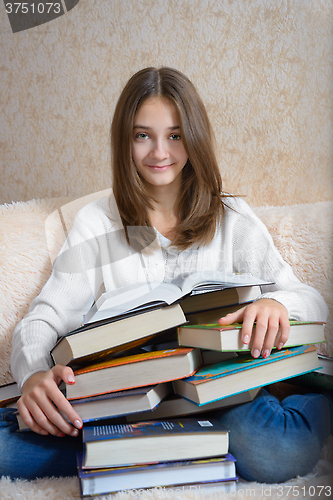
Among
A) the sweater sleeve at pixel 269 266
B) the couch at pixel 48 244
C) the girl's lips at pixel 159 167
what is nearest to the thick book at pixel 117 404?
the sweater sleeve at pixel 269 266

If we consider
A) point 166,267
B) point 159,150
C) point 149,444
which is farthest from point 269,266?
point 149,444

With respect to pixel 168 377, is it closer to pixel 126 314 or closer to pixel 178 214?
pixel 126 314

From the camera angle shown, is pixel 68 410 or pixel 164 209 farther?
pixel 164 209

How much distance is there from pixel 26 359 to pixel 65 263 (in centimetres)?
22

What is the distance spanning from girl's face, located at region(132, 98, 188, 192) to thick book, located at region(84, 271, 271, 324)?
0.29m

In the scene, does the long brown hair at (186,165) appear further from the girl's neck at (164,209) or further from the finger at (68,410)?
the finger at (68,410)

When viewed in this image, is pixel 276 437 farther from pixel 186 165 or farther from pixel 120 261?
pixel 186 165

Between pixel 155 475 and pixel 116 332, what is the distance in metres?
0.16

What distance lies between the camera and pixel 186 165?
809mm

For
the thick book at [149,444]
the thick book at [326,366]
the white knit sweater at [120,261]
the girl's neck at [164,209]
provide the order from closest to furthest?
the thick book at [149,444], the thick book at [326,366], the white knit sweater at [120,261], the girl's neck at [164,209]

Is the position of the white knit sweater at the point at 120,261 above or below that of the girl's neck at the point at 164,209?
below

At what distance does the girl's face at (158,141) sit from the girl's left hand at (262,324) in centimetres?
36

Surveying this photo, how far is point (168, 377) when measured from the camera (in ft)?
1.45

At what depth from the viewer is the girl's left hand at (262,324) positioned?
45cm
